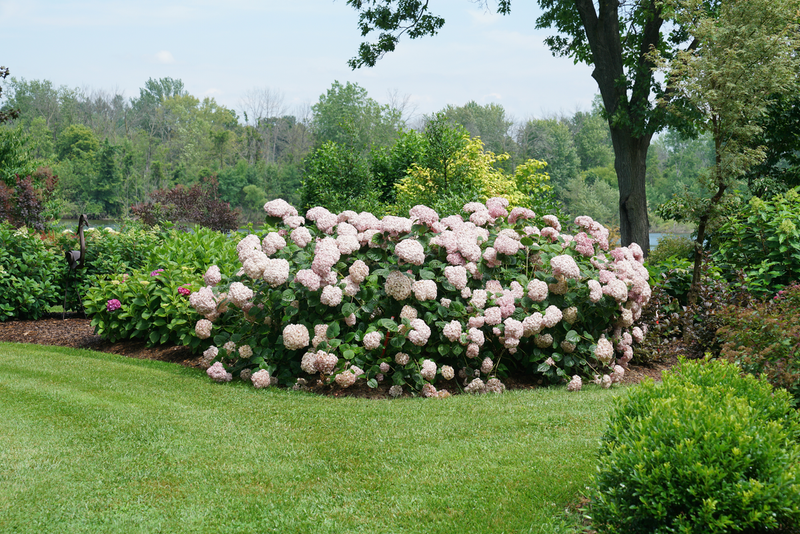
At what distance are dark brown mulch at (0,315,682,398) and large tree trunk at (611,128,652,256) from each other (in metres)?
5.10

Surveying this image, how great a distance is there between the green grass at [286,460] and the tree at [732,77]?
295 centimetres

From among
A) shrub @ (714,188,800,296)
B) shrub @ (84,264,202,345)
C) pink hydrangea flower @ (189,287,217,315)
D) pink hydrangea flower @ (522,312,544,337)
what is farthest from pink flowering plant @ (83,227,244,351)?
shrub @ (714,188,800,296)

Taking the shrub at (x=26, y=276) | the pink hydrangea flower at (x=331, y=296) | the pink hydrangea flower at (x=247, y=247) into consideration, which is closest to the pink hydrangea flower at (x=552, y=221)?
the pink hydrangea flower at (x=331, y=296)

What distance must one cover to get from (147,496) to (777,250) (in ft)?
22.5

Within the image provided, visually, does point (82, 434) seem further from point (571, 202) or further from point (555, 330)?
point (571, 202)

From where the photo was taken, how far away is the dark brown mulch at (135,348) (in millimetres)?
4910

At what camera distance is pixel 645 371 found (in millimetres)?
5824

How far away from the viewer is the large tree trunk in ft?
34.6

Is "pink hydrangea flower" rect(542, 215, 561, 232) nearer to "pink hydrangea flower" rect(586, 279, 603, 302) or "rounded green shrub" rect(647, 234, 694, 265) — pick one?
"pink hydrangea flower" rect(586, 279, 603, 302)

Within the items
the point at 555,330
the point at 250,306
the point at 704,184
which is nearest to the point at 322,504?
the point at 250,306

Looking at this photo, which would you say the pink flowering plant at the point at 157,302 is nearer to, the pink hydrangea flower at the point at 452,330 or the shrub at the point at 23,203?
the pink hydrangea flower at the point at 452,330

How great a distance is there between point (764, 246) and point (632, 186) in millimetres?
4018

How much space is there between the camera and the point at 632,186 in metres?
10.6

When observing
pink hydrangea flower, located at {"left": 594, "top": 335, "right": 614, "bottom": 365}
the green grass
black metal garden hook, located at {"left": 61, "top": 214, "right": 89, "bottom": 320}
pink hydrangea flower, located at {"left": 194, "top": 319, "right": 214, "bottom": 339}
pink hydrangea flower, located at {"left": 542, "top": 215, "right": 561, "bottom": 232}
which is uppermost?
pink hydrangea flower, located at {"left": 542, "top": 215, "right": 561, "bottom": 232}
